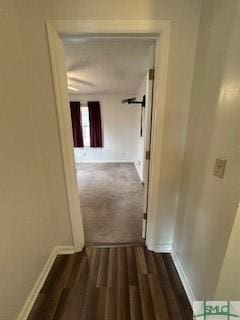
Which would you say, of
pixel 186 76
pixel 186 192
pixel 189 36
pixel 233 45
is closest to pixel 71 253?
pixel 186 192

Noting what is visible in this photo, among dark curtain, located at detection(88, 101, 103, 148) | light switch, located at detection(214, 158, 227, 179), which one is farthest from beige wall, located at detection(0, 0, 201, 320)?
dark curtain, located at detection(88, 101, 103, 148)

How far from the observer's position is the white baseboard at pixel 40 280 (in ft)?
3.99

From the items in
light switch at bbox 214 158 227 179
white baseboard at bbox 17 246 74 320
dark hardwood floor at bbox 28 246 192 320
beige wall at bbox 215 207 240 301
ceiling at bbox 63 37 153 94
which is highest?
ceiling at bbox 63 37 153 94

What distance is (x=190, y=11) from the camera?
3.98 feet

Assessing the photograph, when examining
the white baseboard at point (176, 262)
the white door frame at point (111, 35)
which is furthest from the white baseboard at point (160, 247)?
the white door frame at point (111, 35)

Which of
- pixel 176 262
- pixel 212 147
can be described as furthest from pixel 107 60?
pixel 176 262

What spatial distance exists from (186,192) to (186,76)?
3.22 feet

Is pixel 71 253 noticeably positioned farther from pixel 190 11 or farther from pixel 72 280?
pixel 190 11

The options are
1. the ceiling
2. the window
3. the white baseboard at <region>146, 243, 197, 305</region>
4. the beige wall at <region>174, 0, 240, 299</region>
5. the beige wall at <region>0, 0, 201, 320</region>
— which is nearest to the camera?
the beige wall at <region>174, 0, 240, 299</region>

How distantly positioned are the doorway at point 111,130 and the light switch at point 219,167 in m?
0.70

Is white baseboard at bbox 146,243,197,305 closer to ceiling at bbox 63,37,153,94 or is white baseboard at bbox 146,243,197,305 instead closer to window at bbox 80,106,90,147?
ceiling at bbox 63,37,153,94

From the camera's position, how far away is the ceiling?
1902mm

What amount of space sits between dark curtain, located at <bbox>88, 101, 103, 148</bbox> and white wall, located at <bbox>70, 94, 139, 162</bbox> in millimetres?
140

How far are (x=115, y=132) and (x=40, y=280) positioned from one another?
A: 14.9 feet
